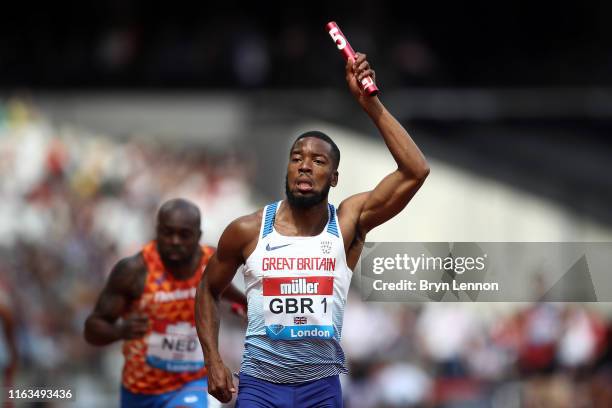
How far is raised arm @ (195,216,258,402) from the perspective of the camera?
25.3ft

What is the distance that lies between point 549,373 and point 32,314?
6.82 meters

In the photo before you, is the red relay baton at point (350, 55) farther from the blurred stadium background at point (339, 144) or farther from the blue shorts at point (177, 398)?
the blurred stadium background at point (339, 144)

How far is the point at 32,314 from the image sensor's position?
58.3 ft

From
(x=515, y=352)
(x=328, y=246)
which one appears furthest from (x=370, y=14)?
(x=328, y=246)

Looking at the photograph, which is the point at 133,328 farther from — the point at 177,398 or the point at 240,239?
the point at 240,239

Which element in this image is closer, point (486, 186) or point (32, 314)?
point (32, 314)

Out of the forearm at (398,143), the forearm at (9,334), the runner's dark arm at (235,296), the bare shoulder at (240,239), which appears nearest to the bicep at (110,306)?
the runner's dark arm at (235,296)

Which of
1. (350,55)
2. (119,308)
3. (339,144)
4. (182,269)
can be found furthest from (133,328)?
(339,144)

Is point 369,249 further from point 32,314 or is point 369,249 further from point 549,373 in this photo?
point 32,314

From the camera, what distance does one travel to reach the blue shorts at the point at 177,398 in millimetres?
9508

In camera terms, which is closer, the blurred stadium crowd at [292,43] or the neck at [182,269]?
the neck at [182,269]

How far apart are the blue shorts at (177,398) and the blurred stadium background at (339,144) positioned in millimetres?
6356

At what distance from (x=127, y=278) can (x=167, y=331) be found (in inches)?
18.9

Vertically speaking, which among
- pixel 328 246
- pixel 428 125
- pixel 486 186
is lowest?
pixel 328 246
